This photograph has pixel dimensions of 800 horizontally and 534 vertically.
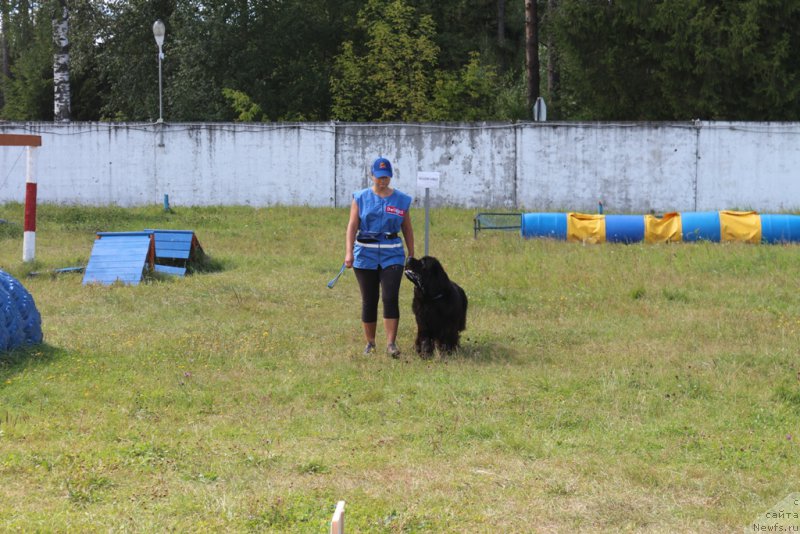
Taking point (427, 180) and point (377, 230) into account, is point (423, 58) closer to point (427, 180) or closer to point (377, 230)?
point (427, 180)

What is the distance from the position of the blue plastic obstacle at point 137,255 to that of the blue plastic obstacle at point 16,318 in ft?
13.0

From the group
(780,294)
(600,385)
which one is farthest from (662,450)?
(780,294)

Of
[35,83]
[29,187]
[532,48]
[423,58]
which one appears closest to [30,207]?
[29,187]

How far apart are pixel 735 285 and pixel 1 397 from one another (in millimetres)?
9427

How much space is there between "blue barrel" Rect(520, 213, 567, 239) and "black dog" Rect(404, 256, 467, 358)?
8.51 metres

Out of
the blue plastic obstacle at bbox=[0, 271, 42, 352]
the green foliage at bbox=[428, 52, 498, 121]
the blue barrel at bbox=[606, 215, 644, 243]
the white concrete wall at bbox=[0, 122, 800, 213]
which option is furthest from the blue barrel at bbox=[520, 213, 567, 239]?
the green foliage at bbox=[428, 52, 498, 121]

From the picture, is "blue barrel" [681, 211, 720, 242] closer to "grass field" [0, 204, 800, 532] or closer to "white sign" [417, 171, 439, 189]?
"grass field" [0, 204, 800, 532]

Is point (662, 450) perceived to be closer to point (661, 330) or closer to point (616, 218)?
point (661, 330)

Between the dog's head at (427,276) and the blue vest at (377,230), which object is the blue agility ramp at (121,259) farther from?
the dog's head at (427,276)

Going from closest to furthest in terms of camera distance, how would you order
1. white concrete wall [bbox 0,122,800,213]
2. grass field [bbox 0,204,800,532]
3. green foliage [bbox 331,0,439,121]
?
1. grass field [bbox 0,204,800,532]
2. white concrete wall [bbox 0,122,800,213]
3. green foliage [bbox 331,0,439,121]

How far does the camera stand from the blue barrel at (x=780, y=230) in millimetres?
16781

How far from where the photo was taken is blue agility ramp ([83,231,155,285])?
12969 mm

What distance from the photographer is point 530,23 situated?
26375mm

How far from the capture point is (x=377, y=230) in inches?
349
